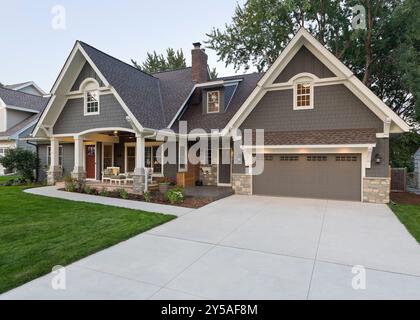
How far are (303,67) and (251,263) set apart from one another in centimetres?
954

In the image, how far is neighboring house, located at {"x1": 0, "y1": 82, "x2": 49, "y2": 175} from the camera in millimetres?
20266

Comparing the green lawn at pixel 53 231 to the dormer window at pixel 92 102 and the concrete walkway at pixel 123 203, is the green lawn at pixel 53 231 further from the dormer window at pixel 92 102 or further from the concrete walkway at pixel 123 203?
the dormer window at pixel 92 102

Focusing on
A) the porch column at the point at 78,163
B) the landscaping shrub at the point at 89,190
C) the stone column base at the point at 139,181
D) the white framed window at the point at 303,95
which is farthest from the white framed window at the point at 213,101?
the landscaping shrub at the point at 89,190

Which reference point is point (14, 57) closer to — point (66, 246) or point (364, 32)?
point (66, 246)

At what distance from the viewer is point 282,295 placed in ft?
11.4

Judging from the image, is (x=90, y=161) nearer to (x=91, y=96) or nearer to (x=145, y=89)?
(x=91, y=96)

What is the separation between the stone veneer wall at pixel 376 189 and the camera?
9.99m

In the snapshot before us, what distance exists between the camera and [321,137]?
10.7 metres

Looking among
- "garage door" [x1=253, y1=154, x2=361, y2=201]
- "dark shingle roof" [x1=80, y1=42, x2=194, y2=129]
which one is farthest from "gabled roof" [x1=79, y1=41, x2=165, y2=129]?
"garage door" [x1=253, y1=154, x2=361, y2=201]

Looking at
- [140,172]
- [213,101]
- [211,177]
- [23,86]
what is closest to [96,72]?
[140,172]

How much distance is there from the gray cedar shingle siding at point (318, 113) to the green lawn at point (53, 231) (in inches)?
268

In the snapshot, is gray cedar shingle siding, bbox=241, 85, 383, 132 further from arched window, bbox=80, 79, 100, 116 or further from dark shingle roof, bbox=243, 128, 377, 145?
arched window, bbox=80, 79, 100, 116

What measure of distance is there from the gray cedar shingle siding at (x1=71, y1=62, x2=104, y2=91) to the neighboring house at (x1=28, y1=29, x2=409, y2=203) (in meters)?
0.05
